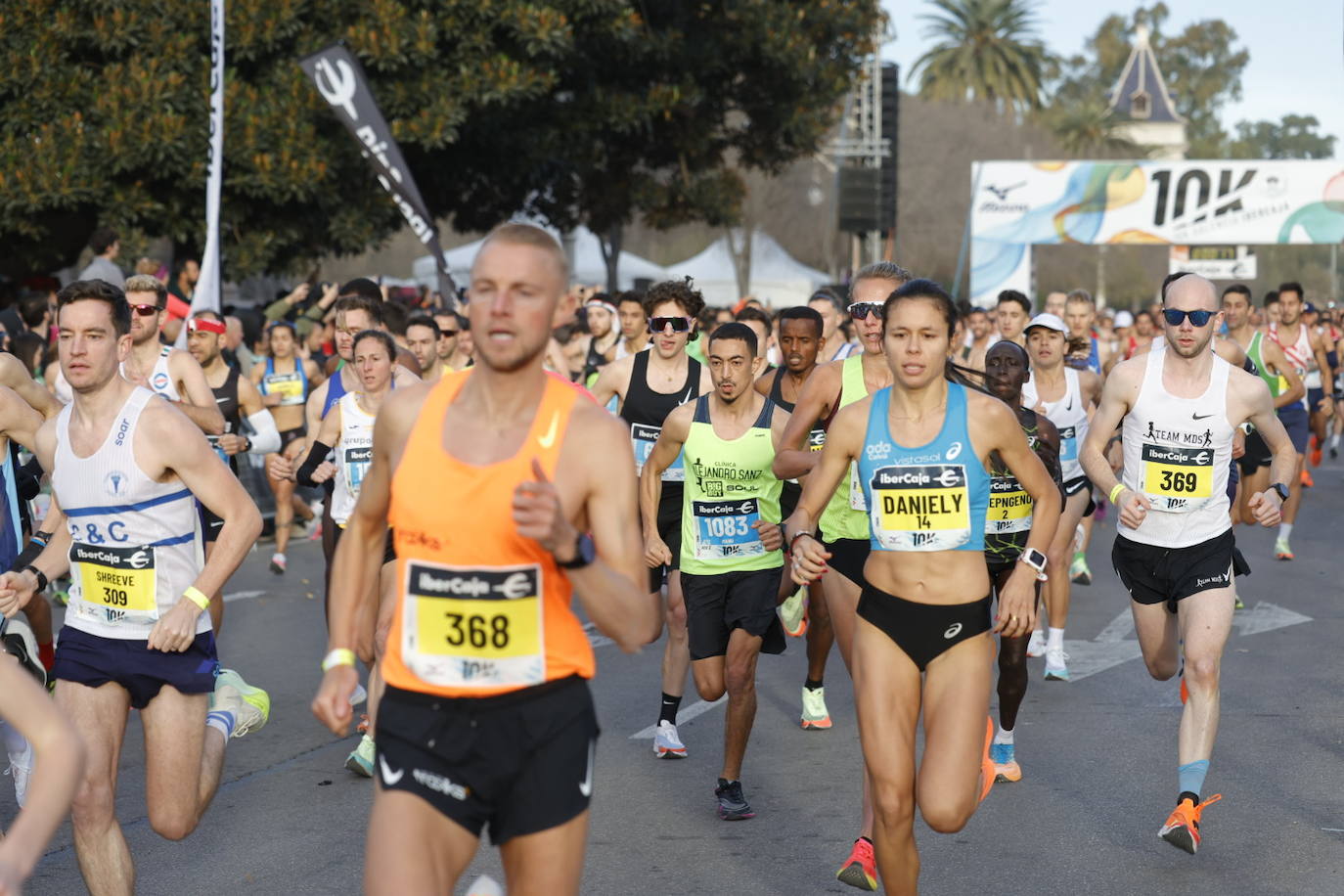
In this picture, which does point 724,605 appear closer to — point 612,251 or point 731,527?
point 731,527

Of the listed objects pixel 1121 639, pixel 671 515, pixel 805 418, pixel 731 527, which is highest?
pixel 805 418

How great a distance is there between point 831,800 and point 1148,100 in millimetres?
98575

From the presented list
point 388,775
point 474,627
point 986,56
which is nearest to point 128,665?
point 388,775

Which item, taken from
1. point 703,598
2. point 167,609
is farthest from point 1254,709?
point 167,609

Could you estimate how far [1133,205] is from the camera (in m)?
32.4

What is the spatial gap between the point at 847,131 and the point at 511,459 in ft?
98.4

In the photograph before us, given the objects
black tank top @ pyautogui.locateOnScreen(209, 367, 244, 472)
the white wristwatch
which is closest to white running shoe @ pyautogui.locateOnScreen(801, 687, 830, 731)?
the white wristwatch

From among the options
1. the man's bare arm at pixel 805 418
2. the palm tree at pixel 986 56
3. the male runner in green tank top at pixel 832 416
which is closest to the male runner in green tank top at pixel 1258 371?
the male runner in green tank top at pixel 832 416

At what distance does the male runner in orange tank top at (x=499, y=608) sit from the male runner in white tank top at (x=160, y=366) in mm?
4316

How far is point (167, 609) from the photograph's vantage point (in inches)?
193

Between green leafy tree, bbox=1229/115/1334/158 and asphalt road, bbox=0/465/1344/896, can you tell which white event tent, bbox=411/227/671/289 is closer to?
asphalt road, bbox=0/465/1344/896

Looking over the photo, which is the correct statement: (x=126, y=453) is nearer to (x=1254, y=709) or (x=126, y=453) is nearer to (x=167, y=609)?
(x=167, y=609)

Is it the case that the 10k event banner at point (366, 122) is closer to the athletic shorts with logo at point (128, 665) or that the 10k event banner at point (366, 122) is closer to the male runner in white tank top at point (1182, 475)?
the male runner in white tank top at point (1182, 475)

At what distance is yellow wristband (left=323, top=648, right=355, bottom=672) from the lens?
3660 mm
